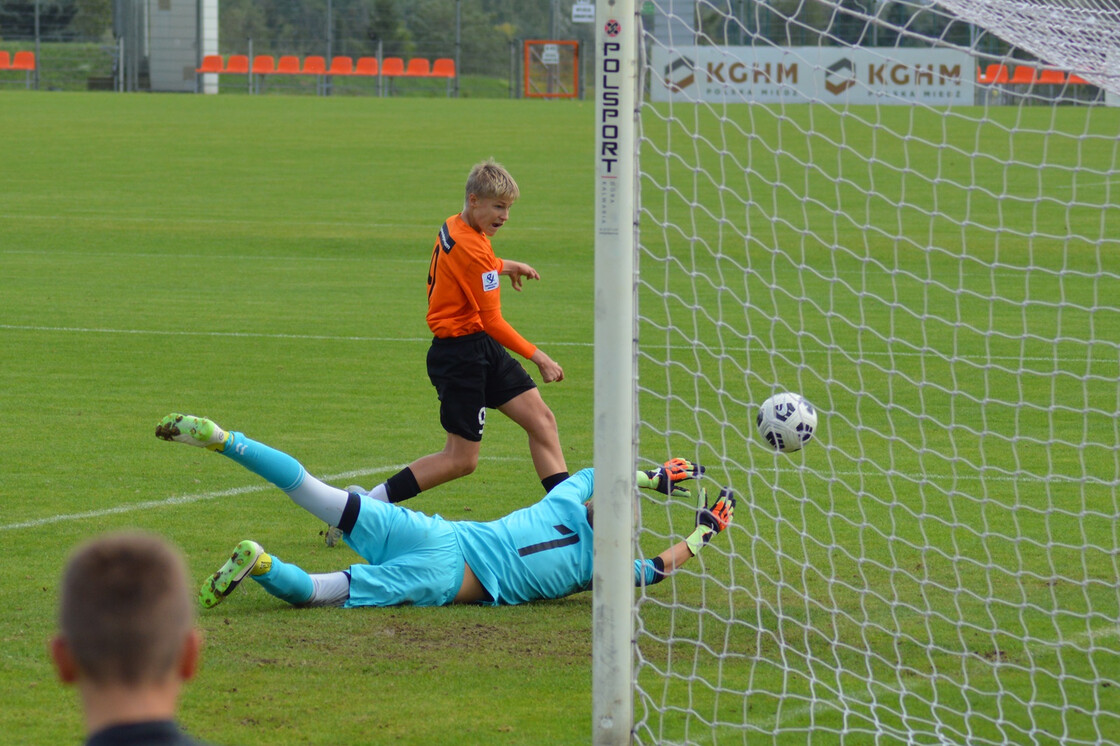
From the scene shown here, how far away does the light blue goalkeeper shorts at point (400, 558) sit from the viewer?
18.1 ft

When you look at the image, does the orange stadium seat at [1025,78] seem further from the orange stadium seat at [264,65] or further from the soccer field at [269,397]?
the orange stadium seat at [264,65]

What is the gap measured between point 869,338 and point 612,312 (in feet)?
27.8

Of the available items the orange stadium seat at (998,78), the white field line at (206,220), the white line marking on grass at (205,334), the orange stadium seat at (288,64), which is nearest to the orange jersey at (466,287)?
the orange stadium seat at (998,78)

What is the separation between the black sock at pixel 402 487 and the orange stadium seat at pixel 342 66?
46055mm

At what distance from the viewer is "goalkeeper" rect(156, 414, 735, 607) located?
5.52 metres

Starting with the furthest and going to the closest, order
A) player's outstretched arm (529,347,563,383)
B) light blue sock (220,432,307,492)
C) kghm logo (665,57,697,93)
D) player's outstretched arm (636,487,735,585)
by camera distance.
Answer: player's outstretched arm (529,347,563,383)
light blue sock (220,432,307,492)
player's outstretched arm (636,487,735,585)
kghm logo (665,57,697,93)

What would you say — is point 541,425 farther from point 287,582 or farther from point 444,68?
point 444,68

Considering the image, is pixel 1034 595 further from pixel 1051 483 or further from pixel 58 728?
pixel 58 728

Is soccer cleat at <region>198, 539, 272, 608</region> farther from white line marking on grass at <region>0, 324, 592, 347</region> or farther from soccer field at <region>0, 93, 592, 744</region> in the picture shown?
white line marking on grass at <region>0, 324, 592, 347</region>

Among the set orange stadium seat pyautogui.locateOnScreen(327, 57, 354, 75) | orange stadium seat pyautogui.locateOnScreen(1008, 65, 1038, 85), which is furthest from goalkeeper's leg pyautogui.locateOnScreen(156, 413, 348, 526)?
orange stadium seat pyautogui.locateOnScreen(327, 57, 354, 75)

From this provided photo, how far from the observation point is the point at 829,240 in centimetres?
1858

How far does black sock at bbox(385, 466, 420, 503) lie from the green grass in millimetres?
380

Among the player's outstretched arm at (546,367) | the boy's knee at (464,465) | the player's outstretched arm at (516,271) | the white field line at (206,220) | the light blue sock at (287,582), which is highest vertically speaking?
the player's outstretched arm at (516,271)

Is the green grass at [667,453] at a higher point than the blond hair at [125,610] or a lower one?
lower
